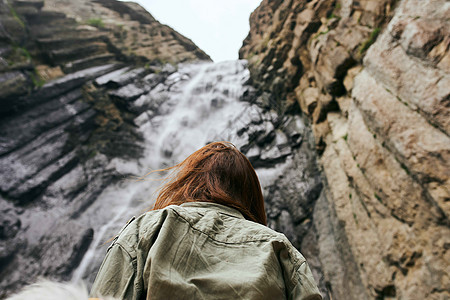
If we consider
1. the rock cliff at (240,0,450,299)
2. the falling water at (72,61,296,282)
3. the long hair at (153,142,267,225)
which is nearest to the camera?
the long hair at (153,142,267,225)

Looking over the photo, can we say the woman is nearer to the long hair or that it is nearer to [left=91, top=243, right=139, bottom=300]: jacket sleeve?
[left=91, top=243, right=139, bottom=300]: jacket sleeve

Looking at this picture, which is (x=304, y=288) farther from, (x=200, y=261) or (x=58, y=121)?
(x=58, y=121)

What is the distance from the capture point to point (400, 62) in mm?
5180

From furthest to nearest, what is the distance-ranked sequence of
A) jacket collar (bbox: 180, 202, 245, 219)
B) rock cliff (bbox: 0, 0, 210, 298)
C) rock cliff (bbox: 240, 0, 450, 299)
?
rock cliff (bbox: 0, 0, 210, 298)
rock cliff (bbox: 240, 0, 450, 299)
jacket collar (bbox: 180, 202, 245, 219)

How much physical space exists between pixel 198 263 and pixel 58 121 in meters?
14.4

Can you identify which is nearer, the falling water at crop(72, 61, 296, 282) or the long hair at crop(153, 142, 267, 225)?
the long hair at crop(153, 142, 267, 225)

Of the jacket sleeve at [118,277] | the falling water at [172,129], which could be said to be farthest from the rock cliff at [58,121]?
the jacket sleeve at [118,277]

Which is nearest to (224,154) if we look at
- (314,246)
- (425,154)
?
(425,154)

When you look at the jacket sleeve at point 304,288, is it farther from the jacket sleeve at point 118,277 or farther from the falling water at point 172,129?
the falling water at point 172,129

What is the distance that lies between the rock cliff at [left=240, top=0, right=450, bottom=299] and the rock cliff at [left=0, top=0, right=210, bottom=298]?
9354mm

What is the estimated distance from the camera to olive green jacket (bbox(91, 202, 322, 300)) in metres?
1.15

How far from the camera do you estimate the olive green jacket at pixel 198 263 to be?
115cm

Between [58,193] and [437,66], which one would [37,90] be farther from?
[437,66]

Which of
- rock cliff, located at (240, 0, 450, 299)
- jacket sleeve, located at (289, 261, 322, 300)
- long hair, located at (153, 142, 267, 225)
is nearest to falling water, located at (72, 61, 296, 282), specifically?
rock cliff, located at (240, 0, 450, 299)
